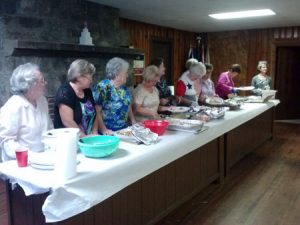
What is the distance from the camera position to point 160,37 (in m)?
6.88

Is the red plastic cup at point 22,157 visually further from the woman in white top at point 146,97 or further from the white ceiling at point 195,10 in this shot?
the white ceiling at point 195,10

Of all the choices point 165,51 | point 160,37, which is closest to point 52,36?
point 160,37

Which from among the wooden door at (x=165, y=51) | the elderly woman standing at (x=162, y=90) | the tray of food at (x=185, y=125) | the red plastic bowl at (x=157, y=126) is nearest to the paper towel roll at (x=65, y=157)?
the red plastic bowl at (x=157, y=126)

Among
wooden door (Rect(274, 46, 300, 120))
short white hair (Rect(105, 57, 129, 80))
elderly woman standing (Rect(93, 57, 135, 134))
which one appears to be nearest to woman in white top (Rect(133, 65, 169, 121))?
elderly woman standing (Rect(93, 57, 135, 134))

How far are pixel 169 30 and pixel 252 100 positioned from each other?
304 centimetres

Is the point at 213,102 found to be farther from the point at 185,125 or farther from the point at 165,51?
the point at 165,51

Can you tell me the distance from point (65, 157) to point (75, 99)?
85 centimetres

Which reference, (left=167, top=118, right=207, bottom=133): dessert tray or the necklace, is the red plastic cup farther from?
(left=167, top=118, right=207, bottom=133): dessert tray

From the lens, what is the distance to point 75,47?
3.88m

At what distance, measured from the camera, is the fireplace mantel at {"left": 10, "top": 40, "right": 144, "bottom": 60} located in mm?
3305

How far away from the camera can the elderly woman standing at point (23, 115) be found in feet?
6.11

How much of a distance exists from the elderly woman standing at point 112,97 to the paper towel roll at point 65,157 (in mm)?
984

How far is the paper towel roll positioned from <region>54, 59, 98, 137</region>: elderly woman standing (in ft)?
2.24

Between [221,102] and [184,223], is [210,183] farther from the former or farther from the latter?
[221,102]
